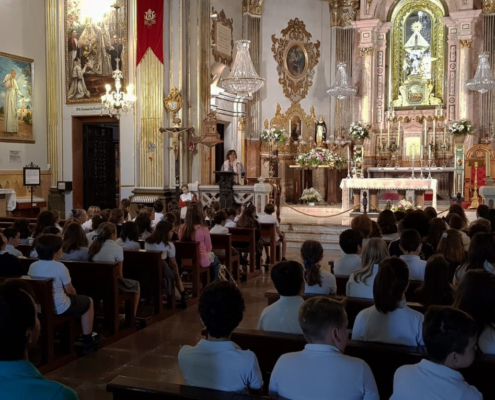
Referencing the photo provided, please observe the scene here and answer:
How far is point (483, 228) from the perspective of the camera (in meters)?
5.92

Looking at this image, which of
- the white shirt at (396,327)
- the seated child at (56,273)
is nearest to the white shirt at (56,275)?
the seated child at (56,273)

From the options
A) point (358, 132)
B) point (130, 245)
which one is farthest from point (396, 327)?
point (358, 132)

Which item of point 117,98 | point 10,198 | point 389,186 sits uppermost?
point 117,98

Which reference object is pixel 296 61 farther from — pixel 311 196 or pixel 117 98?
pixel 117 98

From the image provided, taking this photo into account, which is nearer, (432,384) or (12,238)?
(432,384)

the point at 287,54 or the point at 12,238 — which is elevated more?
the point at 287,54

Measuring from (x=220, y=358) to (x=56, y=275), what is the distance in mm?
2880

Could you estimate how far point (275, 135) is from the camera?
18406mm

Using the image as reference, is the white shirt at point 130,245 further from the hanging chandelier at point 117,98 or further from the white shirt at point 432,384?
the hanging chandelier at point 117,98

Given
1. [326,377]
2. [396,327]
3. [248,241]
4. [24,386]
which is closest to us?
[24,386]

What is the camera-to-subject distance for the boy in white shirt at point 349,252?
17.2 ft

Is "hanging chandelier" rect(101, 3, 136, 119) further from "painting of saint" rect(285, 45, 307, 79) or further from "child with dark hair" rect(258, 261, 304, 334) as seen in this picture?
"child with dark hair" rect(258, 261, 304, 334)

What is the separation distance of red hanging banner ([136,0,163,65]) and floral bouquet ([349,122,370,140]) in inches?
257

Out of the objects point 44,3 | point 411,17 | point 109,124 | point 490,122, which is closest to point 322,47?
point 411,17
